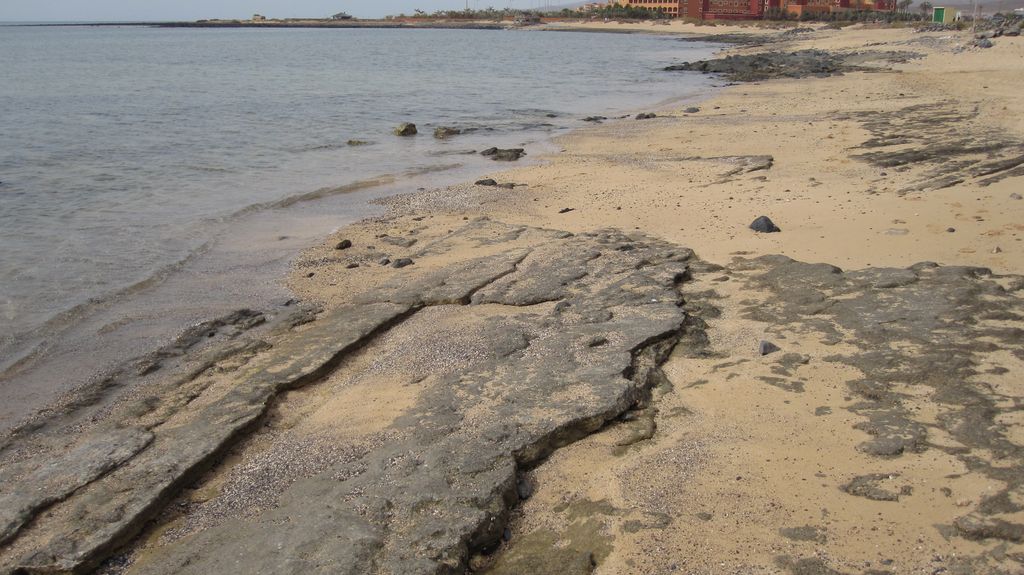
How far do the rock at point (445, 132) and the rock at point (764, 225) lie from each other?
10741 millimetres

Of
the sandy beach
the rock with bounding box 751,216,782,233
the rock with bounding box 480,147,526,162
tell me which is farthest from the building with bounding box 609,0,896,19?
the sandy beach

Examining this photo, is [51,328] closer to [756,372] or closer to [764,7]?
[756,372]

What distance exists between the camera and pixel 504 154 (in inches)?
555

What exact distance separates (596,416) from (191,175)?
11.1m

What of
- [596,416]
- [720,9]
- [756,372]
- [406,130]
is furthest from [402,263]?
[720,9]

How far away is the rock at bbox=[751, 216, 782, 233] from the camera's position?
7062 millimetres

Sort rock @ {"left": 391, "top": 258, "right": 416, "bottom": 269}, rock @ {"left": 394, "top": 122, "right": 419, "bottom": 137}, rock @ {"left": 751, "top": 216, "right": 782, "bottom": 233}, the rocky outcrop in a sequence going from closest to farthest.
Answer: the rocky outcrop
rock @ {"left": 751, "top": 216, "right": 782, "bottom": 233}
rock @ {"left": 391, "top": 258, "right": 416, "bottom": 269}
rock @ {"left": 394, "top": 122, "right": 419, "bottom": 137}

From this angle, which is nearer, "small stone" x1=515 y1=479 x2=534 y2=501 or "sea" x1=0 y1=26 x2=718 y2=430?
"small stone" x1=515 y1=479 x2=534 y2=501

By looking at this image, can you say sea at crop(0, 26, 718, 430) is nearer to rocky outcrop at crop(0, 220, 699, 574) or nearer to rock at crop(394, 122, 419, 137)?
rock at crop(394, 122, 419, 137)

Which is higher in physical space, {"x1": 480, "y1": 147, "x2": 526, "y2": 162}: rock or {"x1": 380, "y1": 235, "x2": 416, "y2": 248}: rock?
{"x1": 480, "y1": 147, "x2": 526, "y2": 162}: rock

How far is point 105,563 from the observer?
10.5ft

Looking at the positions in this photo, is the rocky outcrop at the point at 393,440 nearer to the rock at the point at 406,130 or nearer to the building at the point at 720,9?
the rock at the point at 406,130

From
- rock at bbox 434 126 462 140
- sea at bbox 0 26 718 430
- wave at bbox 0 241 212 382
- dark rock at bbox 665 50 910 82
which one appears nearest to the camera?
wave at bbox 0 241 212 382

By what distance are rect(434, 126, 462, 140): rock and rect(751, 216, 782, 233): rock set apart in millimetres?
10741
